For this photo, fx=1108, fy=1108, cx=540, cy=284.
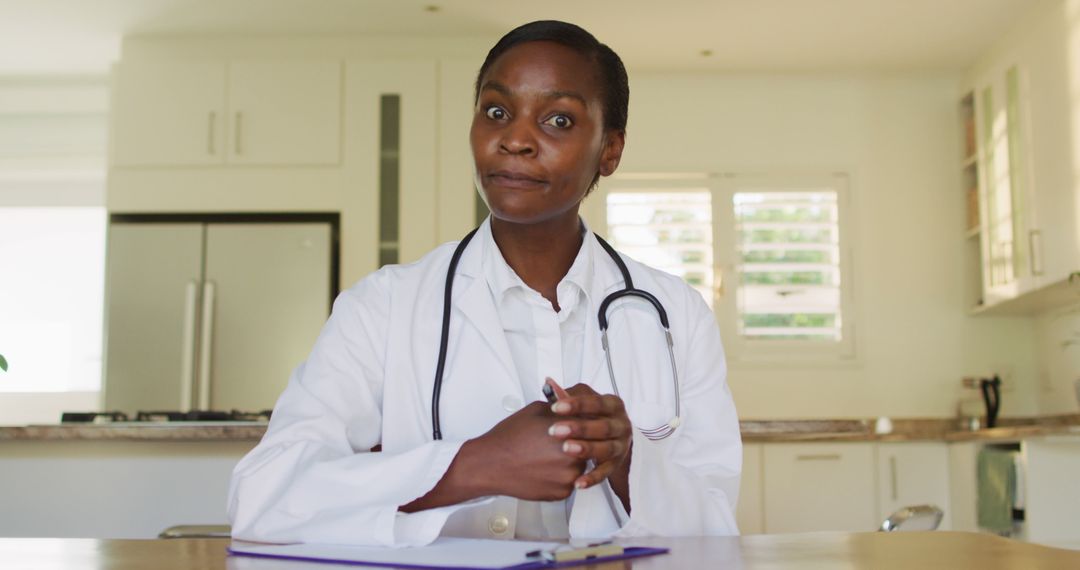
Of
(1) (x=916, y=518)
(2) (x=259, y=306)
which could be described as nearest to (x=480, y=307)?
(1) (x=916, y=518)

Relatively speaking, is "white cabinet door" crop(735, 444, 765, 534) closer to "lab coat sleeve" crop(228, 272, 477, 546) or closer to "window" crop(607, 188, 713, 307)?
"window" crop(607, 188, 713, 307)

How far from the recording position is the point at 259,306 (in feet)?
14.4

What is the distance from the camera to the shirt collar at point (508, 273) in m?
1.36

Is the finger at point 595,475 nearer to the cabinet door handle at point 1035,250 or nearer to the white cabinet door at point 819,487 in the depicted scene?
the white cabinet door at point 819,487

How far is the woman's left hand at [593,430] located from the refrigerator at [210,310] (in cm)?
344

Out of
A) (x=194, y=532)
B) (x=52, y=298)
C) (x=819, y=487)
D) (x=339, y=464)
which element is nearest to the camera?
(x=339, y=464)

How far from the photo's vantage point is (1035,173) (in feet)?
13.4

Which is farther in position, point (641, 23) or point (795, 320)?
point (795, 320)

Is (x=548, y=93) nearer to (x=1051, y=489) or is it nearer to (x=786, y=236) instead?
(x=1051, y=489)

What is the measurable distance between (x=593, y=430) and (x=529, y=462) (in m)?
0.07

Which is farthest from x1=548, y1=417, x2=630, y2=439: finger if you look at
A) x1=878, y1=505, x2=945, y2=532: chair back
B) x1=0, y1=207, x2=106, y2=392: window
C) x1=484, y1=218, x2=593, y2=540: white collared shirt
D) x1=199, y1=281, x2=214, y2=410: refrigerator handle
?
x1=0, y1=207, x2=106, y2=392: window

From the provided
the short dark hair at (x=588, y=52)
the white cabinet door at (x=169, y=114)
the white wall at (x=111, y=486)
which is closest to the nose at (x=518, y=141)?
the short dark hair at (x=588, y=52)

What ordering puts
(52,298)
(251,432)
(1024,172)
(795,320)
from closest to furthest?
1. (251,432)
2. (1024,172)
3. (795,320)
4. (52,298)

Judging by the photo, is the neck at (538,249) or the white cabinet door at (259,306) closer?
the neck at (538,249)
